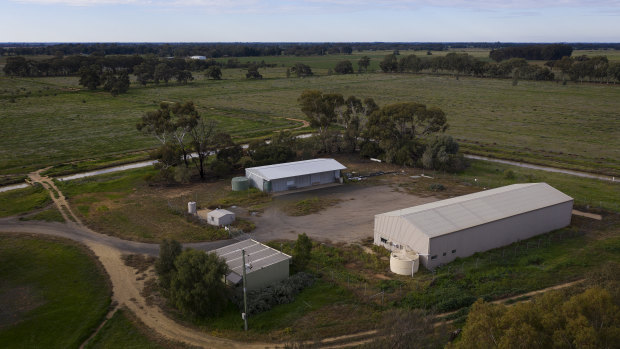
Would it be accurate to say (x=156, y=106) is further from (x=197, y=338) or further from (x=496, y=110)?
(x=197, y=338)

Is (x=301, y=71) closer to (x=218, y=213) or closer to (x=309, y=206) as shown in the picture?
(x=309, y=206)

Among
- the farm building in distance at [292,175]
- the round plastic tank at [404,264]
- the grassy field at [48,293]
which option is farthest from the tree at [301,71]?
the round plastic tank at [404,264]

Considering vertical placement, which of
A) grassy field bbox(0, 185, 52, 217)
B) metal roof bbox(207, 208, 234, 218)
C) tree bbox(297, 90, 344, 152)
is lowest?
grassy field bbox(0, 185, 52, 217)

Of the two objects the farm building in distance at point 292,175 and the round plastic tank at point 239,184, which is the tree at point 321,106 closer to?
the farm building in distance at point 292,175

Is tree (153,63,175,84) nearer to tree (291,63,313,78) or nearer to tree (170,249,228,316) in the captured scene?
tree (291,63,313,78)

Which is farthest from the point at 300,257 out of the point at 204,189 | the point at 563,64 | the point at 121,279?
the point at 563,64

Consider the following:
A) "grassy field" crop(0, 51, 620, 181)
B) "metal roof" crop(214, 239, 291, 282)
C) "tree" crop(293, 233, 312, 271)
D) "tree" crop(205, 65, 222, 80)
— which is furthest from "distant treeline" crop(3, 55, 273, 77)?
"tree" crop(293, 233, 312, 271)

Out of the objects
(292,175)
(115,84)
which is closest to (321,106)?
(292,175)
